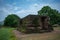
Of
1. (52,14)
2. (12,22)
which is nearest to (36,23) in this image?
(52,14)

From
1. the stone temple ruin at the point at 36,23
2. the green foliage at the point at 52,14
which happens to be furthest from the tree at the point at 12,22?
the stone temple ruin at the point at 36,23

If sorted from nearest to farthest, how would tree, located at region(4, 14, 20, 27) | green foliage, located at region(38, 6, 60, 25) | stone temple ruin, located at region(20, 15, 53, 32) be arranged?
1. stone temple ruin, located at region(20, 15, 53, 32)
2. green foliage, located at region(38, 6, 60, 25)
3. tree, located at region(4, 14, 20, 27)

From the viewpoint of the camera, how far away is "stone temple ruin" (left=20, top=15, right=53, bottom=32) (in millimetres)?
9272

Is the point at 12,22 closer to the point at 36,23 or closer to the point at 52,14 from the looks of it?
the point at 52,14

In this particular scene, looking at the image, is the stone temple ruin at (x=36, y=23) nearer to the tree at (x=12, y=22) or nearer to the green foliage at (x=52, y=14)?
the green foliage at (x=52, y=14)

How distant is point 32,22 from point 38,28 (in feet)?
2.00

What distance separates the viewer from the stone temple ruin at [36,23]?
365 inches

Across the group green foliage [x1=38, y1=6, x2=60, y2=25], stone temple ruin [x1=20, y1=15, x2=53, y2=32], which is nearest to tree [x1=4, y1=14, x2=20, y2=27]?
green foliage [x1=38, y1=6, x2=60, y2=25]

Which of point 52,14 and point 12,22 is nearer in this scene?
point 52,14

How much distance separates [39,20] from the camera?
9992 millimetres

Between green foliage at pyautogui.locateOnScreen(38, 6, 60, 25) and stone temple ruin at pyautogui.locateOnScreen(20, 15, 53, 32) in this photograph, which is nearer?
stone temple ruin at pyautogui.locateOnScreen(20, 15, 53, 32)

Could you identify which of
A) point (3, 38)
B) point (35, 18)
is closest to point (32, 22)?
point (35, 18)

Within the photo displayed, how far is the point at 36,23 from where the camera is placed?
980 centimetres

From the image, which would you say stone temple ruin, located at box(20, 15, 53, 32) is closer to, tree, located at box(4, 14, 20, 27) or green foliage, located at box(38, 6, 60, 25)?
green foliage, located at box(38, 6, 60, 25)
